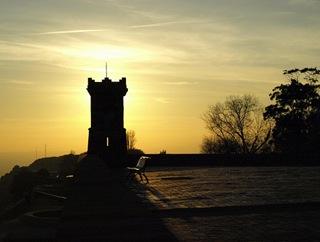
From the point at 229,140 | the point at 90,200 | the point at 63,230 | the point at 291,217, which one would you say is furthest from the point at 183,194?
the point at 229,140

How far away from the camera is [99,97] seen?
33.8m

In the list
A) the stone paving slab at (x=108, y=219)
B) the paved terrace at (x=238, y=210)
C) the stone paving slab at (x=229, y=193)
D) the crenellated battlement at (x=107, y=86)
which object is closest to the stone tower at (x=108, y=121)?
the crenellated battlement at (x=107, y=86)

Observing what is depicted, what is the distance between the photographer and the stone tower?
32375mm

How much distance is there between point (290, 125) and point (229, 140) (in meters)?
10.3

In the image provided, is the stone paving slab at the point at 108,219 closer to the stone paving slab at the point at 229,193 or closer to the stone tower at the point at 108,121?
the stone paving slab at the point at 229,193

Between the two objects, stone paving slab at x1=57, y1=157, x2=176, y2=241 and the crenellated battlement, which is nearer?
stone paving slab at x1=57, y1=157, x2=176, y2=241

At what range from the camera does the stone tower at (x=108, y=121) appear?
106 feet

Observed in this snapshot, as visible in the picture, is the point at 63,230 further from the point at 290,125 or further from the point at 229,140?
the point at 229,140

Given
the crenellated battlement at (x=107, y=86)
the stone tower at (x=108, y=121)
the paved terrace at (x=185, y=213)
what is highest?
the crenellated battlement at (x=107, y=86)

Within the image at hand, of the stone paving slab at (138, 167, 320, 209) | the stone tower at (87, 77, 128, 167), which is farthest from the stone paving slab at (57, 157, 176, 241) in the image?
the stone tower at (87, 77, 128, 167)

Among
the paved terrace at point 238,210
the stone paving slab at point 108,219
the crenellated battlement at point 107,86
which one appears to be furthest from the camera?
the crenellated battlement at point 107,86

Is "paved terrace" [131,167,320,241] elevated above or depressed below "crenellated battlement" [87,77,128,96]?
below

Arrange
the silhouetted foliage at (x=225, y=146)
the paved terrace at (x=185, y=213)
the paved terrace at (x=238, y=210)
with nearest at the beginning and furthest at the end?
1. the paved terrace at (x=185, y=213)
2. the paved terrace at (x=238, y=210)
3. the silhouetted foliage at (x=225, y=146)

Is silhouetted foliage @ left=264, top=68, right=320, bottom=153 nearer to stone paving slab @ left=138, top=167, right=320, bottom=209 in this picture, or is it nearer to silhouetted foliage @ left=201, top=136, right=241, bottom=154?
silhouetted foliage @ left=201, top=136, right=241, bottom=154
